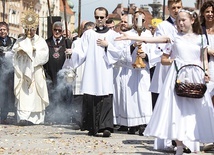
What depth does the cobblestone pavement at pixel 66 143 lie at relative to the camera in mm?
11383

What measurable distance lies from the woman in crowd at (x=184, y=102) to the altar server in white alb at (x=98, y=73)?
10.5ft

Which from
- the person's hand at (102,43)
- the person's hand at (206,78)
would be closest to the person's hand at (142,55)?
the person's hand at (102,43)

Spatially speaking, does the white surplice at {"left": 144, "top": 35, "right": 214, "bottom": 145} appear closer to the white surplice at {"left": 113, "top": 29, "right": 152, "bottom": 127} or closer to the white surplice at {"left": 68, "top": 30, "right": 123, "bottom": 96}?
the white surplice at {"left": 68, "top": 30, "right": 123, "bottom": 96}

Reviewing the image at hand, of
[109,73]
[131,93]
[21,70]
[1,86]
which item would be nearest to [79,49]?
[109,73]

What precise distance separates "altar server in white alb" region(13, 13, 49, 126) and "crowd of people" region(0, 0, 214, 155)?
0.02m

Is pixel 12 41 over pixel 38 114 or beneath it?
over

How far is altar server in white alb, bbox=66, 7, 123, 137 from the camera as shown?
45.9 ft

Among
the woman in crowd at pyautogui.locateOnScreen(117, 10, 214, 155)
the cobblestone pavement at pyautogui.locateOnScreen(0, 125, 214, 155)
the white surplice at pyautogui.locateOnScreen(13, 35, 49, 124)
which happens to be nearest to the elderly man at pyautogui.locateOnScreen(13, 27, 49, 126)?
the white surplice at pyautogui.locateOnScreen(13, 35, 49, 124)

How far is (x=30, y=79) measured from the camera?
1675 centimetres

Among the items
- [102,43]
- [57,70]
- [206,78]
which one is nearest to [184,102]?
[206,78]

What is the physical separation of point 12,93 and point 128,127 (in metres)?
3.34

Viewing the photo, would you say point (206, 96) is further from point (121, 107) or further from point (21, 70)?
point (21, 70)

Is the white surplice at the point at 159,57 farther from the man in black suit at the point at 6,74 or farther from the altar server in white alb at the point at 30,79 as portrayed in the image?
the man in black suit at the point at 6,74

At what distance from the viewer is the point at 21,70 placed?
55.2 feet
